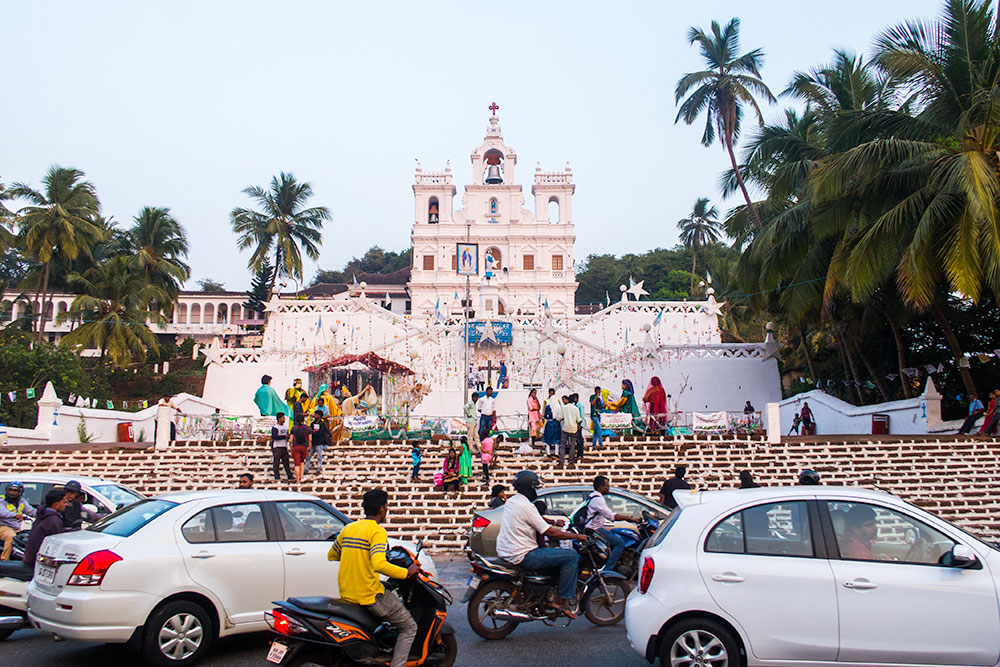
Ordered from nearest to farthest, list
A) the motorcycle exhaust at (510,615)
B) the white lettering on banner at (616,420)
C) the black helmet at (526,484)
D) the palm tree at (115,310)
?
the motorcycle exhaust at (510,615) → the black helmet at (526,484) → the white lettering on banner at (616,420) → the palm tree at (115,310)

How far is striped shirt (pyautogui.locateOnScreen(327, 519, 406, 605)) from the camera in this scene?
5504mm

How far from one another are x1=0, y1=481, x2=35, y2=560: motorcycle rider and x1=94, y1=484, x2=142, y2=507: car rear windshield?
1.05 meters

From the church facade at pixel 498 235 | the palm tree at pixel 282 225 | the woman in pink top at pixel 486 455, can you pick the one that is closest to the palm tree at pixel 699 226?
the church facade at pixel 498 235

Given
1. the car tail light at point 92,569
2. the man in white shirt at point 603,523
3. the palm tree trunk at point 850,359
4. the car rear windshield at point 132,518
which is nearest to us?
the car tail light at point 92,569

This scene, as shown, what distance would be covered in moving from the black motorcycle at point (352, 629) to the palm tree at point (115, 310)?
31317 millimetres

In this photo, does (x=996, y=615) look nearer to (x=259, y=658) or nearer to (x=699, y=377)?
(x=259, y=658)

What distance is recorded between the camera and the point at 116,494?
10617mm

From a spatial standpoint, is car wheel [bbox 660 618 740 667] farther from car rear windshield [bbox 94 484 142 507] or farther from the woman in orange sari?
the woman in orange sari

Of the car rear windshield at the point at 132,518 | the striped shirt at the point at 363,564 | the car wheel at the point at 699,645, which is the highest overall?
the car rear windshield at the point at 132,518

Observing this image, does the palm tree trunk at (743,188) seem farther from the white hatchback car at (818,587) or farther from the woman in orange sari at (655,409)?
the white hatchback car at (818,587)

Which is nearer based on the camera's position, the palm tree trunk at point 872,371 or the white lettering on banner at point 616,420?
the white lettering on banner at point 616,420

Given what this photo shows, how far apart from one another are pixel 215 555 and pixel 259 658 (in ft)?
2.97

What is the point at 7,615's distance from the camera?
7.67 m

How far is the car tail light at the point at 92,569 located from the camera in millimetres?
6211
